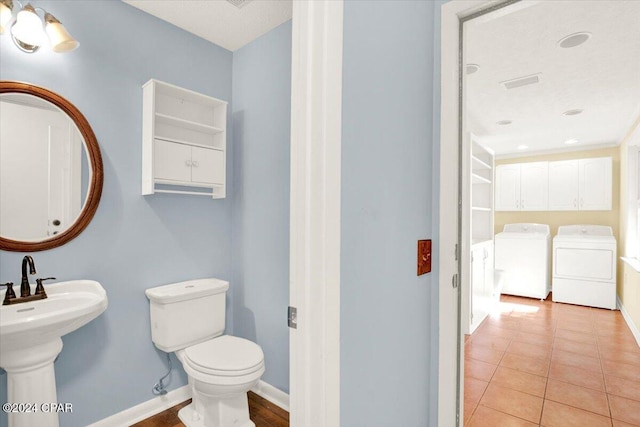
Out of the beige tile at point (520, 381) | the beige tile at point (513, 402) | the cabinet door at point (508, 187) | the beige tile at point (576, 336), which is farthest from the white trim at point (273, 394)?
the cabinet door at point (508, 187)

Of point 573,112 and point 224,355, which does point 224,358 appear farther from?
point 573,112

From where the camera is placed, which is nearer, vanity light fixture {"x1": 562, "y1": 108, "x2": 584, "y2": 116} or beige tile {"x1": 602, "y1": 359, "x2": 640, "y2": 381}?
beige tile {"x1": 602, "y1": 359, "x2": 640, "y2": 381}

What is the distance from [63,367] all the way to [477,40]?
3.30 metres

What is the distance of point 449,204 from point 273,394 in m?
1.79

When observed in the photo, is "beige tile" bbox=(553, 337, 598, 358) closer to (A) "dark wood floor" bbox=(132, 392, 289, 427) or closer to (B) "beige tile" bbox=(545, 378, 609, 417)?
(B) "beige tile" bbox=(545, 378, 609, 417)

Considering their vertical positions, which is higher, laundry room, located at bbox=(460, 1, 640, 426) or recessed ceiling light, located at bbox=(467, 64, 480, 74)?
recessed ceiling light, located at bbox=(467, 64, 480, 74)

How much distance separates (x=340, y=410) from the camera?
0.86 m

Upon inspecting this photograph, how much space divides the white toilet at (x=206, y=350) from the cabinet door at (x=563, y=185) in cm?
541

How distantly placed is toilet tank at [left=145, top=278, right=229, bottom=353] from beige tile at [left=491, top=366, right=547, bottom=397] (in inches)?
86.5

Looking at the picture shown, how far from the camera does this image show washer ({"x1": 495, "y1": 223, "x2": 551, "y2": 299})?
4852 millimetres

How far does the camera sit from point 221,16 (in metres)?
2.08

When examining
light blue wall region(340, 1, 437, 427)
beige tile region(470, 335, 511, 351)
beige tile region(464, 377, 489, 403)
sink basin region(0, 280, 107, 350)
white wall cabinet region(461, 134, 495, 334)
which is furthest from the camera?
white wall cabinet region(461, 134, 495, 334)

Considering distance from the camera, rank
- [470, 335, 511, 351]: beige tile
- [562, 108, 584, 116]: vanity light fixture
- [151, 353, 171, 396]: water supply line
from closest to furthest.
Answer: [151, 353, 171, 396]: water supply line
[470, 335, 511, 351]: beige tile
[562, 108, 584, 116]: vanity light fixture

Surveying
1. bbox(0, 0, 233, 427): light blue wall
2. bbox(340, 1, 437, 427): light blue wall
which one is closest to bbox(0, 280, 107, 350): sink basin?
bbox(0, 0, 233, 427): light blue wall
